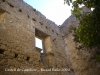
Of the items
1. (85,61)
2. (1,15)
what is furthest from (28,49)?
(85,61)

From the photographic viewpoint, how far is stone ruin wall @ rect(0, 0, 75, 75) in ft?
13.8

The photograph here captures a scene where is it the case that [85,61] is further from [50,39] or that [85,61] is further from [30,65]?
[30,65]

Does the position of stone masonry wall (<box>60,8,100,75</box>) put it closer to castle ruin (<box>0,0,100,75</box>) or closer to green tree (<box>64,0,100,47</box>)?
castle ruin (<box>0,0,100,75</box>)

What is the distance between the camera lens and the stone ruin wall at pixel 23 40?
4.21 metres

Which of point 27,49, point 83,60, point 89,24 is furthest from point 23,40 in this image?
point 83,60

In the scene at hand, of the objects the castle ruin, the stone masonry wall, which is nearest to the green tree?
the castle ruin

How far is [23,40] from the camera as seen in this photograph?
5.12 m

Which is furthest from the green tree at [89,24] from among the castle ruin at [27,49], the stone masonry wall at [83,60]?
→ the stone masonry wall at [83,60]

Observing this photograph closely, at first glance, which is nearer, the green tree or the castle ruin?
the castle ruin

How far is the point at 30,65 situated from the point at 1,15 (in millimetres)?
2804

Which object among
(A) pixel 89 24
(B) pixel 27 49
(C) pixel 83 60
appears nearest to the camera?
(A) pixel 89 24

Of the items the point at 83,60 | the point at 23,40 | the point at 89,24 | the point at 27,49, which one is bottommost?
the point at 83,60

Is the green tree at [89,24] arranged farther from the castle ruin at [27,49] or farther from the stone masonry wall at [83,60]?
the stone masonry wall at [83,60]

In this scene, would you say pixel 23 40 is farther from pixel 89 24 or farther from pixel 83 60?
pixel 83 60
